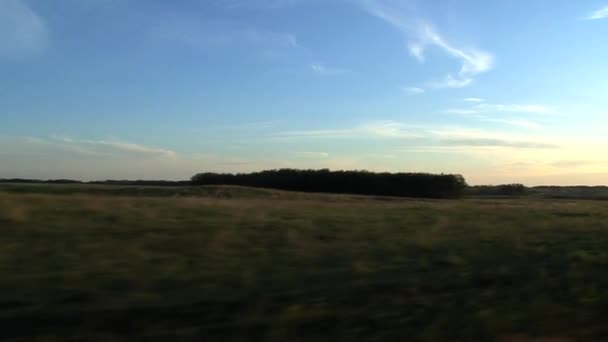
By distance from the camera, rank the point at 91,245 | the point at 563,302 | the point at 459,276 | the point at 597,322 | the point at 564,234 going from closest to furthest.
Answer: the point at 597,322 → the point at 563,302 → the point at 459,276 → the point at 91,245 → the point at 564,234

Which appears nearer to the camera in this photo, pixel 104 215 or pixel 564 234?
pixel 104 215

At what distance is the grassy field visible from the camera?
7527 millimetres

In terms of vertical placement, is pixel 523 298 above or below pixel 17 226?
below

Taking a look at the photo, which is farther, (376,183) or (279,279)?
(376,183)

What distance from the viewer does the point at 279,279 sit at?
9.80 m

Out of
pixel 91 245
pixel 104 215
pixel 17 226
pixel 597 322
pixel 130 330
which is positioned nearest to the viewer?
pixel 130 330

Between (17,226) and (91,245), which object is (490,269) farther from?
(17,226)

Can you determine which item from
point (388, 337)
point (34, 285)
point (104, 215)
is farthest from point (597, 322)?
point (104, 215)

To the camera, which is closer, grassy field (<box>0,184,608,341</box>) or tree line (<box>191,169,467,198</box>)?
grassy field (<box>0,184,608,341</box>)

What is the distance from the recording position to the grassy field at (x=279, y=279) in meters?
7.53

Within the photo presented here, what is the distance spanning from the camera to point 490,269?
11477 mm

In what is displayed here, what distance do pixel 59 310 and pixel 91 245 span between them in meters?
3.93

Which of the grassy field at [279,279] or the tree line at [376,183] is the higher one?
the tree line at [376,183]

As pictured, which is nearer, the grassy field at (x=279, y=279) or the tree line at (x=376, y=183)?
the grassy field at (x=279, y=279)
